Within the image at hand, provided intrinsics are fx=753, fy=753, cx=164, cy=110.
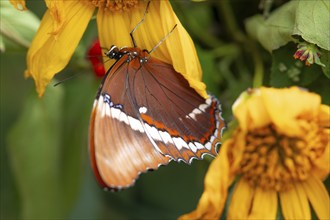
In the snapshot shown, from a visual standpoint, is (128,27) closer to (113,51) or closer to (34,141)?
(113,51)

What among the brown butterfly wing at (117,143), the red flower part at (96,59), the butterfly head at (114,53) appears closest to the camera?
the brown butterfly wing at (117,143)

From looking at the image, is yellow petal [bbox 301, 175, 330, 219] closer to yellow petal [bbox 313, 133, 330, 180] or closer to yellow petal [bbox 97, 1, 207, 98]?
yellow petal [bbox 313, 133, 330, 180]

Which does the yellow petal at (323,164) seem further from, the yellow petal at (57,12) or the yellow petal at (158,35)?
the yellow petal at (57,12)

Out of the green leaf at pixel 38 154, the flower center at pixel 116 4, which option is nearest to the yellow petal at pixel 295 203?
the flower center at pixel 116 4

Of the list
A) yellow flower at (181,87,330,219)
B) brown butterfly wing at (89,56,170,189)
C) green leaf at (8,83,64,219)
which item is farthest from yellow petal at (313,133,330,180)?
green leaf at (8,83,64,219)

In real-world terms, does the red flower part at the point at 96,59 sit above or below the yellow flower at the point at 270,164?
above

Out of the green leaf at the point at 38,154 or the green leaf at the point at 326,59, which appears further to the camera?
the green leaf at the point at 38,154

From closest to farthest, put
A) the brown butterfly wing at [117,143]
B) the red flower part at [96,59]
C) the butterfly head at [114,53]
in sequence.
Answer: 1. the brown butterfly wing at [117,143]
2. the butterfly head at [114,53]
3. the red flower part at [96,59]
